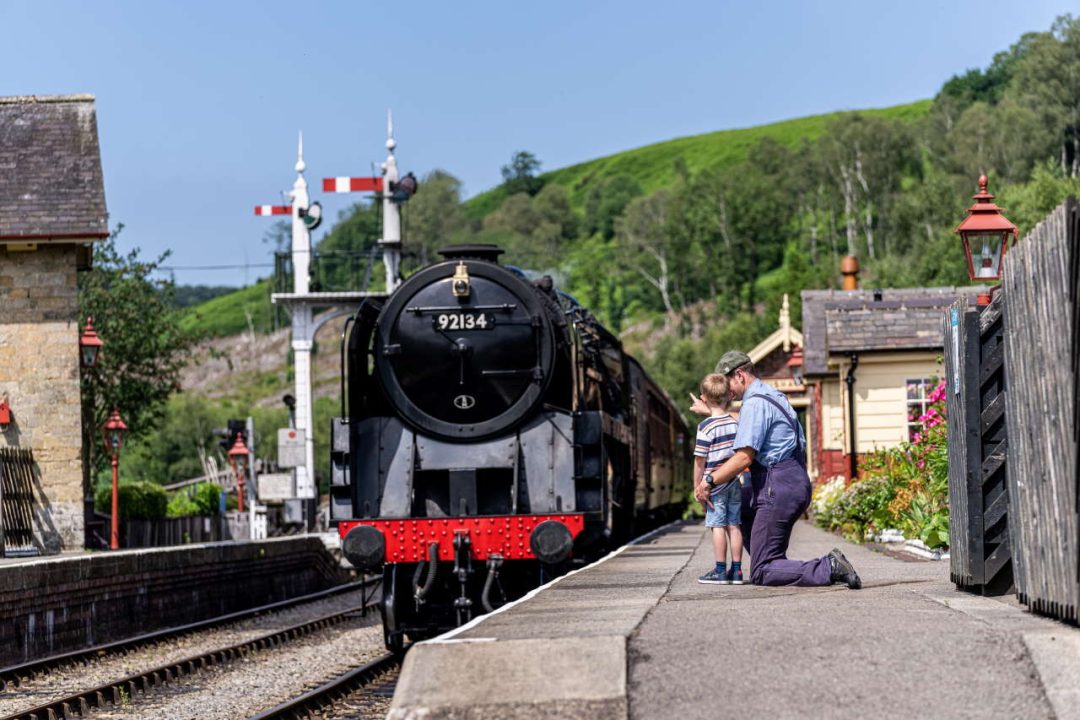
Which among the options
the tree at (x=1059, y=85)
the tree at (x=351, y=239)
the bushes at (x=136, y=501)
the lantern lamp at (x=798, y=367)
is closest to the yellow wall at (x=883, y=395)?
the lantern lamp at (x=798, y=367)

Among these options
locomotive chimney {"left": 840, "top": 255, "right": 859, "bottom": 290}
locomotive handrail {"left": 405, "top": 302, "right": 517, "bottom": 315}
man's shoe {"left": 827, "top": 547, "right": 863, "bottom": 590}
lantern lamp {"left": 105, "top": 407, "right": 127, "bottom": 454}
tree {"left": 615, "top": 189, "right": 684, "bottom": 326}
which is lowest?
man's shoe {"left": 827, "top": 547, "right": 863, "bottom": 590}

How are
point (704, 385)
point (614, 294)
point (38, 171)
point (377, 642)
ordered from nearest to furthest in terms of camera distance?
1. point (704, 385)
2. point (377, 642)
3. point (38, 171)
4. point (614, 294)

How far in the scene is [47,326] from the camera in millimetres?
26812

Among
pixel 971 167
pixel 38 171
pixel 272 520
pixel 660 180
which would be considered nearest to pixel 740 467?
pixel 38 171

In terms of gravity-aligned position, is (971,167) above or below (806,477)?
above

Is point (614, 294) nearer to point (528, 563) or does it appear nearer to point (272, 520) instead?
point (272, 520)

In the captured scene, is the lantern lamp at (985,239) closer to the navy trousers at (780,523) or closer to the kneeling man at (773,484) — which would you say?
the kneeling man at (773,484)

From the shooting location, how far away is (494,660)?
6645 mm

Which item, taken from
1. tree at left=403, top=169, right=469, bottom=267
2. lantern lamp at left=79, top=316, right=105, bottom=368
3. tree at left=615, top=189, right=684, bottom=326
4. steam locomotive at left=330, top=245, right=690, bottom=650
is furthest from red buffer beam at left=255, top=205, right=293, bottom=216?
tree at left=403, top=169, right=469, bottom=267

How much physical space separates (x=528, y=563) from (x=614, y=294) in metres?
103

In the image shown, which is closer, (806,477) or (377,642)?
(806,477)

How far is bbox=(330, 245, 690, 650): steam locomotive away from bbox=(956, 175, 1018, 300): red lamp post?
3599 mm

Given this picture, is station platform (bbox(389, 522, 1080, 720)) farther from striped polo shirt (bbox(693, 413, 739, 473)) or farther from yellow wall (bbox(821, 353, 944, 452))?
yellow wall (bbox(821, 353, 944, 452))

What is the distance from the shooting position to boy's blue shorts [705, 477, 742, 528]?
11.0 meters
